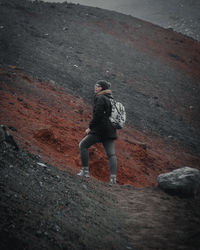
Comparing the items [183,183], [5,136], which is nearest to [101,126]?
[5,136]

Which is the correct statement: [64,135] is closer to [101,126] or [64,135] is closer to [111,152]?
[111,152]

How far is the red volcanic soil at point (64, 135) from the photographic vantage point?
19.4 ft

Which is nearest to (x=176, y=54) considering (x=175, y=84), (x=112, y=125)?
(x=175, y=84)

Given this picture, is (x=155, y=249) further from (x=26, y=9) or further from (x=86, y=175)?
(x=26, y=9)

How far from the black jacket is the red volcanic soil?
42.3 inches

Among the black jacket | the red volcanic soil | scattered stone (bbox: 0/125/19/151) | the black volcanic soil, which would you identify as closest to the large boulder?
the black volcanic soil

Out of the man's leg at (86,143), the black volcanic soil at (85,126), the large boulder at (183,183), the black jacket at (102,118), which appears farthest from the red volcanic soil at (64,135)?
the large boulder at (183,183)

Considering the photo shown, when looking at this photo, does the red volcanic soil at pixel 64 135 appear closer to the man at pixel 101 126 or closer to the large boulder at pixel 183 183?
the man at pixel 101 126

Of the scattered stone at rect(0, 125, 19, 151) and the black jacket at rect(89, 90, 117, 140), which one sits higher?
the black jacket at rect(89, 90, 117, 140)

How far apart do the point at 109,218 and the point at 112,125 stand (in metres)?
1.65

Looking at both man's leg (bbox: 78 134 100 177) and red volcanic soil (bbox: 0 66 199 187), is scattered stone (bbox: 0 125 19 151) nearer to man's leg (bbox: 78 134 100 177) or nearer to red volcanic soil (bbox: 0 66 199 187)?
red volcanic soil (bbox: 0 66 199 187)

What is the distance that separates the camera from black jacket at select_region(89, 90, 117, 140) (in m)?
4.40

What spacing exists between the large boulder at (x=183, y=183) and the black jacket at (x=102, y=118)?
1.40m

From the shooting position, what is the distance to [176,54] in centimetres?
1911
